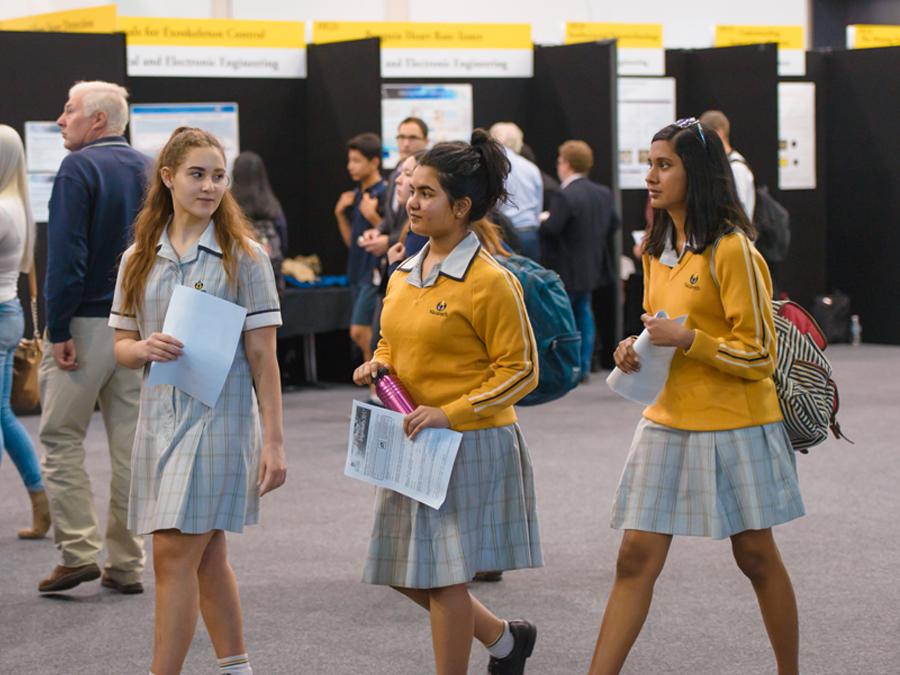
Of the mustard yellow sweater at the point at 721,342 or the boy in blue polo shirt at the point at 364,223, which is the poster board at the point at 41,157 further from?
the mustard yellow sweater at the point at 721,342

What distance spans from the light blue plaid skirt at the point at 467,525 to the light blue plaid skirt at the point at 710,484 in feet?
0.74

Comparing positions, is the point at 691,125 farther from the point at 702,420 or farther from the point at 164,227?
the point at 164,227

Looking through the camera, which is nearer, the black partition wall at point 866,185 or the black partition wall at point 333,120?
the black partition wall at point 333,120

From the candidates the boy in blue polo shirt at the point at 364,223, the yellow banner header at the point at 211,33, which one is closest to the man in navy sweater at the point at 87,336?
the boy in blue polo shirt at the point at 364,223

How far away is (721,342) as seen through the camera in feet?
8.96

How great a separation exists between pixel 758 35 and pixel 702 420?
9.00 metres

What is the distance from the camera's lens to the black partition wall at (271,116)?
8.83m

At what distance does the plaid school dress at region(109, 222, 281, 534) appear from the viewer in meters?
2.82

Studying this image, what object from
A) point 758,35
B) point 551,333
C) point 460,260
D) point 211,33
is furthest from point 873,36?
point 460,260

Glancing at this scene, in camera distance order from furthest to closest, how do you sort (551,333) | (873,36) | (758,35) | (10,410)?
(873,36)
(758,35)
(10,410)
(551,333)

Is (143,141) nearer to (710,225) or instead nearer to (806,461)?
(806,461)

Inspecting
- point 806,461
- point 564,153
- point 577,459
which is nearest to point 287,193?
point 564,153

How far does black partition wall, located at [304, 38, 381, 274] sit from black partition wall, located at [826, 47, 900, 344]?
14.3 ft

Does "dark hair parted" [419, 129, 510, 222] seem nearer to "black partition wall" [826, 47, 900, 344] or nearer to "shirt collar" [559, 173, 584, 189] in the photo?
"shirt collar" [559, 173, 584, 189]
